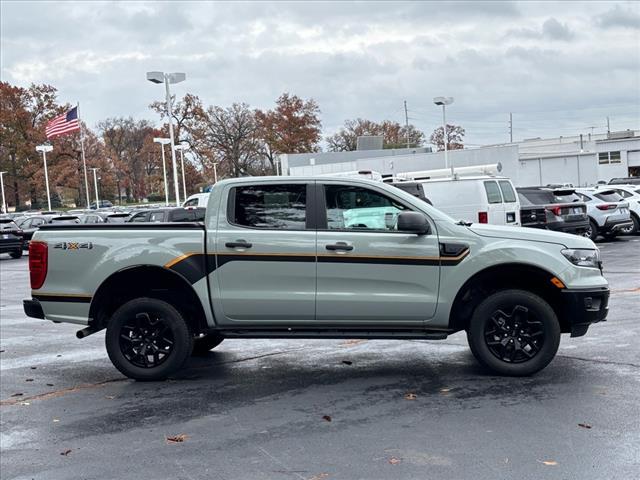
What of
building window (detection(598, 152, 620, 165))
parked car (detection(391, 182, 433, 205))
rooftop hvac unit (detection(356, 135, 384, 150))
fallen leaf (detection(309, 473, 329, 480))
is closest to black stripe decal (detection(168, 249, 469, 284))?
fallen leaf (detection(309, 473, 329, 480))

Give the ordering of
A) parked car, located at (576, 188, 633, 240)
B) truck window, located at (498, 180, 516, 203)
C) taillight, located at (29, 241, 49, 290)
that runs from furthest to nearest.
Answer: parked car, located at (576, 188, 633, 240)
truck window, located at (498, 180, 516, 203)
taillight, located at (29, 241, 49, 290)

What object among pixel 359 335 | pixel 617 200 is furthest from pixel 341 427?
pixel 617 200

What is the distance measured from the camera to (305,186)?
7.34m

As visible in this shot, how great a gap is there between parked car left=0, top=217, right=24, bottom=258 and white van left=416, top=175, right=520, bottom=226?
18200 millimetres

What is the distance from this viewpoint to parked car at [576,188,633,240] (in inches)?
890

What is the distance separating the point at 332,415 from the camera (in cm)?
611

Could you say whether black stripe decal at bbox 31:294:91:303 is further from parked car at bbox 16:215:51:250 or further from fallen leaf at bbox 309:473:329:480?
parked car at bbox 16:215:51:250

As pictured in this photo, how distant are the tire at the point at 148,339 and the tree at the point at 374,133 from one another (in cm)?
9222

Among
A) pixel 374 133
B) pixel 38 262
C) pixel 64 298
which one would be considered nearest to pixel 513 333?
pixel 64 298

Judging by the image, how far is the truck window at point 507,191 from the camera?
63.8 ft

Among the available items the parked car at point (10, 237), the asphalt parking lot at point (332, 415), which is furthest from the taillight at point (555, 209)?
the parked car at point (10, 237)

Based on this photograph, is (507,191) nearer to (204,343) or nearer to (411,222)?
(204,343)

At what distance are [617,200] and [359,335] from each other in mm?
18442

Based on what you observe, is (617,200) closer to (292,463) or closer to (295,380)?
(295,380)
